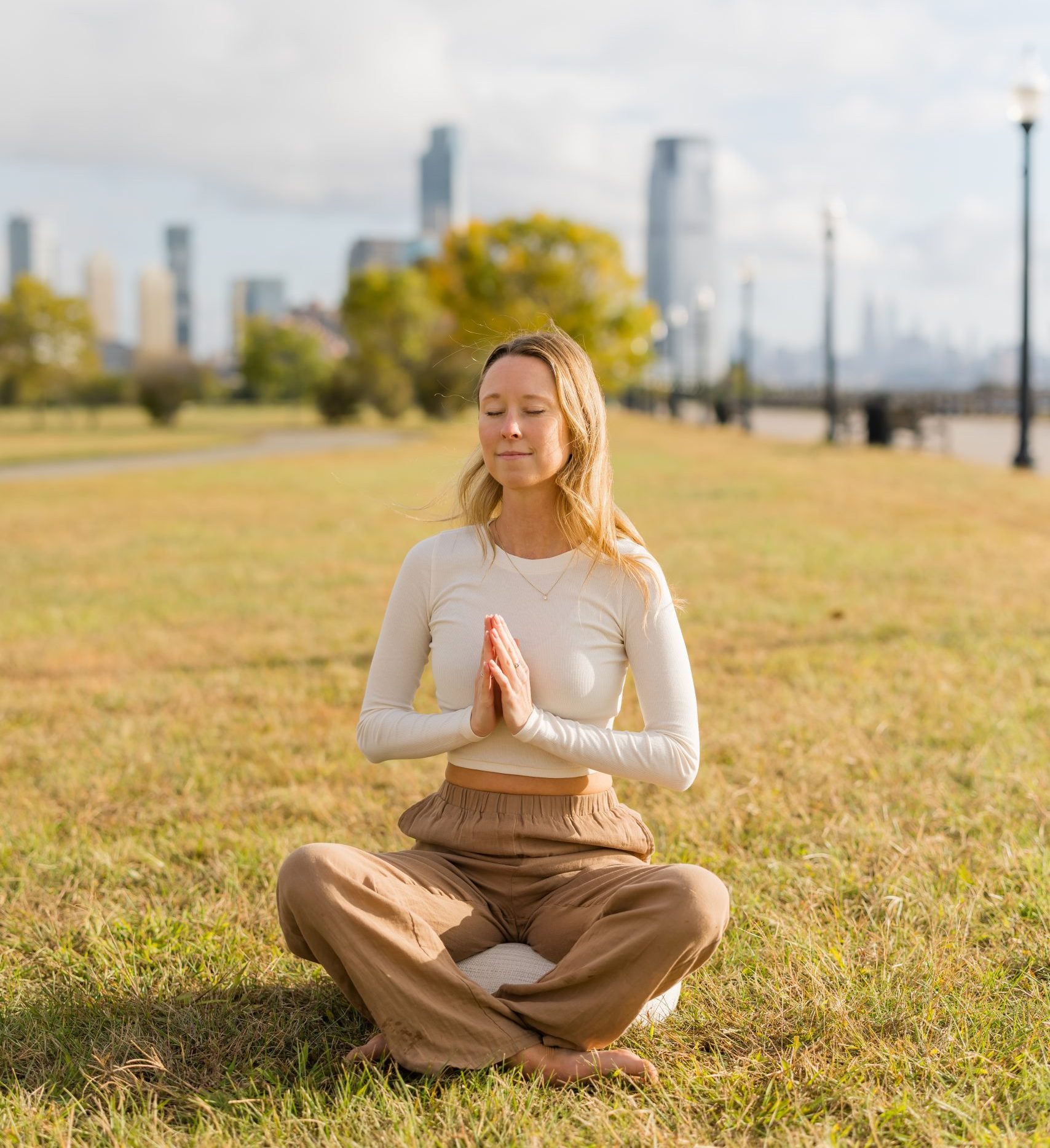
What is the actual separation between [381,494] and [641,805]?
1401 cm

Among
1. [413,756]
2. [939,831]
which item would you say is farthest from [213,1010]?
[939,831]

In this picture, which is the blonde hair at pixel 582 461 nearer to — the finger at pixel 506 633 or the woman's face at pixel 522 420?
the woman's face at pixel 522 420

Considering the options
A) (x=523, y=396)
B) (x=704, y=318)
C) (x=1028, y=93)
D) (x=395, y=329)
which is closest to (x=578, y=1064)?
(x=523, y=396)

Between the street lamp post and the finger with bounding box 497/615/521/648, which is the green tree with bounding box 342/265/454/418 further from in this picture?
the finger with bounding box 497/615/521/648

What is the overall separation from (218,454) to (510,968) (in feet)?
93.2

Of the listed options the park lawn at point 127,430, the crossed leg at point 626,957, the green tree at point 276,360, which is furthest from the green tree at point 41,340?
the crossed leg at point 626,957

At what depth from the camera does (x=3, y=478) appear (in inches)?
862

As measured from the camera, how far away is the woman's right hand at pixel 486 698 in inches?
106

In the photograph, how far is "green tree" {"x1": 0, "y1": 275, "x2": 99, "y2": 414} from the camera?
173 ft

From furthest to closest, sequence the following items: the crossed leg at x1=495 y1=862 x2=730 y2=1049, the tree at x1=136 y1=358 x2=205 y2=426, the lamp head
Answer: the tree at x1=136 y1=358 x2=205 y2=426 → the lamp head → the crossed leg at x1=495 y1=862 x2=730 y2=1049

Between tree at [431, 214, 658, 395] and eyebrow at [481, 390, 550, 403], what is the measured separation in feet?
154

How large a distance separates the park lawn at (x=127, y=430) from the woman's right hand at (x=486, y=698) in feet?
86.1

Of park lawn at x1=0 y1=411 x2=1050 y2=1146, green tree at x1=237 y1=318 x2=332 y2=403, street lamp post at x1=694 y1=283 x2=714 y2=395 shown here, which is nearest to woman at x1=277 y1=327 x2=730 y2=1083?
Result: park lawn at x1=0 y1=411 x2=1050 y2=1146

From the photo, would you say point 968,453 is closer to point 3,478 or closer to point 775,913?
point 3,478
